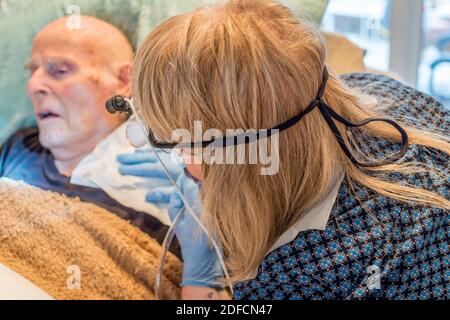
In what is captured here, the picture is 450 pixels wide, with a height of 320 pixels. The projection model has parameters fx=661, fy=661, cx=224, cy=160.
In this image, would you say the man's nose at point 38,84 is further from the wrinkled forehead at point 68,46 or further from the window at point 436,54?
the window at point 436,54

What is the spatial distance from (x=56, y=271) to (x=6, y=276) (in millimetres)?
66

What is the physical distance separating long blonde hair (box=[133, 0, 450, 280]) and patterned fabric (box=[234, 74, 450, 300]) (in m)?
0.02

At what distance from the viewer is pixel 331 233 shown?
2.48ft

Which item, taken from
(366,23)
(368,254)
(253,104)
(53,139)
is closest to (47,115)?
(53,139)

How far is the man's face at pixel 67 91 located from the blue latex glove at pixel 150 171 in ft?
0.22

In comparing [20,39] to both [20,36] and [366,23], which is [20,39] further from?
[366,23]

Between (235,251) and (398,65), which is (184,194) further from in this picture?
(398,65)

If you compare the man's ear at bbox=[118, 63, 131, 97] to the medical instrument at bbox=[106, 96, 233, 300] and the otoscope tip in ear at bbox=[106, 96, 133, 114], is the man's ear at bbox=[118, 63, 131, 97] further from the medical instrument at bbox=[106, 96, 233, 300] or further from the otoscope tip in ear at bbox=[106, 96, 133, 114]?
the otoscope tip in ear at bbox=[106, 96, 133, 114]

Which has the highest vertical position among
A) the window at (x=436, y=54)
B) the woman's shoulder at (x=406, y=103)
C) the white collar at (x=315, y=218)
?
the woman's shoulder at (x=406, y=103)

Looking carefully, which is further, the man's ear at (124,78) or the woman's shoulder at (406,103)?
the man's ear at (124,78)

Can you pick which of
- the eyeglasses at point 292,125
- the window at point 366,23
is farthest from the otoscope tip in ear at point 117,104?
the window at point 366,23

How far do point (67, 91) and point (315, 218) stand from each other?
437mm

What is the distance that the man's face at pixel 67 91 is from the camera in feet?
3.22

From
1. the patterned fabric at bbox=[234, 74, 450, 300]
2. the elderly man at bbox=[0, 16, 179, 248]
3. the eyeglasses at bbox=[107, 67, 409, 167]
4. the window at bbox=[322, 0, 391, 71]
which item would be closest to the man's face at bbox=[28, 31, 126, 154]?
the elderly man at bbox=[0, 16, 179, 248]
